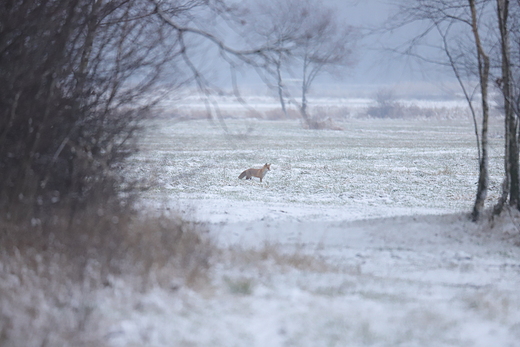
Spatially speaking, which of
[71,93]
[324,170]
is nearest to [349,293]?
[71,93]

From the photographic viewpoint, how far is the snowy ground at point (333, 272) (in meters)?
4.30

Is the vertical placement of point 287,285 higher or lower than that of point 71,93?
lower

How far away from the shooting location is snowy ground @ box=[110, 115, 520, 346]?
14.1ft

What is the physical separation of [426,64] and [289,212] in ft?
12.6

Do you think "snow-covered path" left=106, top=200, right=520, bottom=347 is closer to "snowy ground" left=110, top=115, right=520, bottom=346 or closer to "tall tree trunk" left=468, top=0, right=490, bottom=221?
"snowy ground" left=110, top=115, right=520, bottom=346

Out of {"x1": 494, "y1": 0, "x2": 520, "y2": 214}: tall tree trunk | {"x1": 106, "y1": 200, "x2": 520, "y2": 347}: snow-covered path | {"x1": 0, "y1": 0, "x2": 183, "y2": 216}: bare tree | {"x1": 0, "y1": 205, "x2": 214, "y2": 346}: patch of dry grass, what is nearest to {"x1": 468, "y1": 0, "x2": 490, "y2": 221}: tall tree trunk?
{"x1": 494, "y1": 0, "x2": 520, "y2": 214}: tall tree trunk

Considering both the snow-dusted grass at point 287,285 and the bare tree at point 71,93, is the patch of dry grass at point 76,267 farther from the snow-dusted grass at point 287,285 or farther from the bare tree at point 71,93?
the bare tree at point 71,93

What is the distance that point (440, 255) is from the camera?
26.2 feet

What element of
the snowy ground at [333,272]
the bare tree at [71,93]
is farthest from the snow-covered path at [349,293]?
the bare tree at [71,93]

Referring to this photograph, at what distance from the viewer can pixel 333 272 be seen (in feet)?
20.3

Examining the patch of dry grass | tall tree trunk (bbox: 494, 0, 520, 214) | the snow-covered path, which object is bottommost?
the snow-covered path

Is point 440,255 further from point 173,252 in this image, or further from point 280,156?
point 280,156

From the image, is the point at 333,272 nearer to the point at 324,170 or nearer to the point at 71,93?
the point at 71,93

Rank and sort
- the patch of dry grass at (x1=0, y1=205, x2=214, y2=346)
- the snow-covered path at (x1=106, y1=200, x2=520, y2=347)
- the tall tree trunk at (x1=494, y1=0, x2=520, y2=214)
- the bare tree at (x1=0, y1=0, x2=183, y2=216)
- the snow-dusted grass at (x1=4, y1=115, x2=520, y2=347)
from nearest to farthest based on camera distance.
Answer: the patch of dry grass at (x1=0, y1=205, x2=214, y2=346), the snow-dusted grass at (x1=4, y1=115, x2=520, y2=347), the snow-covered path at (x1=106, y1=200, x2=520, y2=347), the bare tree at (x1=0, y1=0, x2=183, y2=216), the tall tree trunk at (x1=494, y1=0, x2=520, y2=214)
